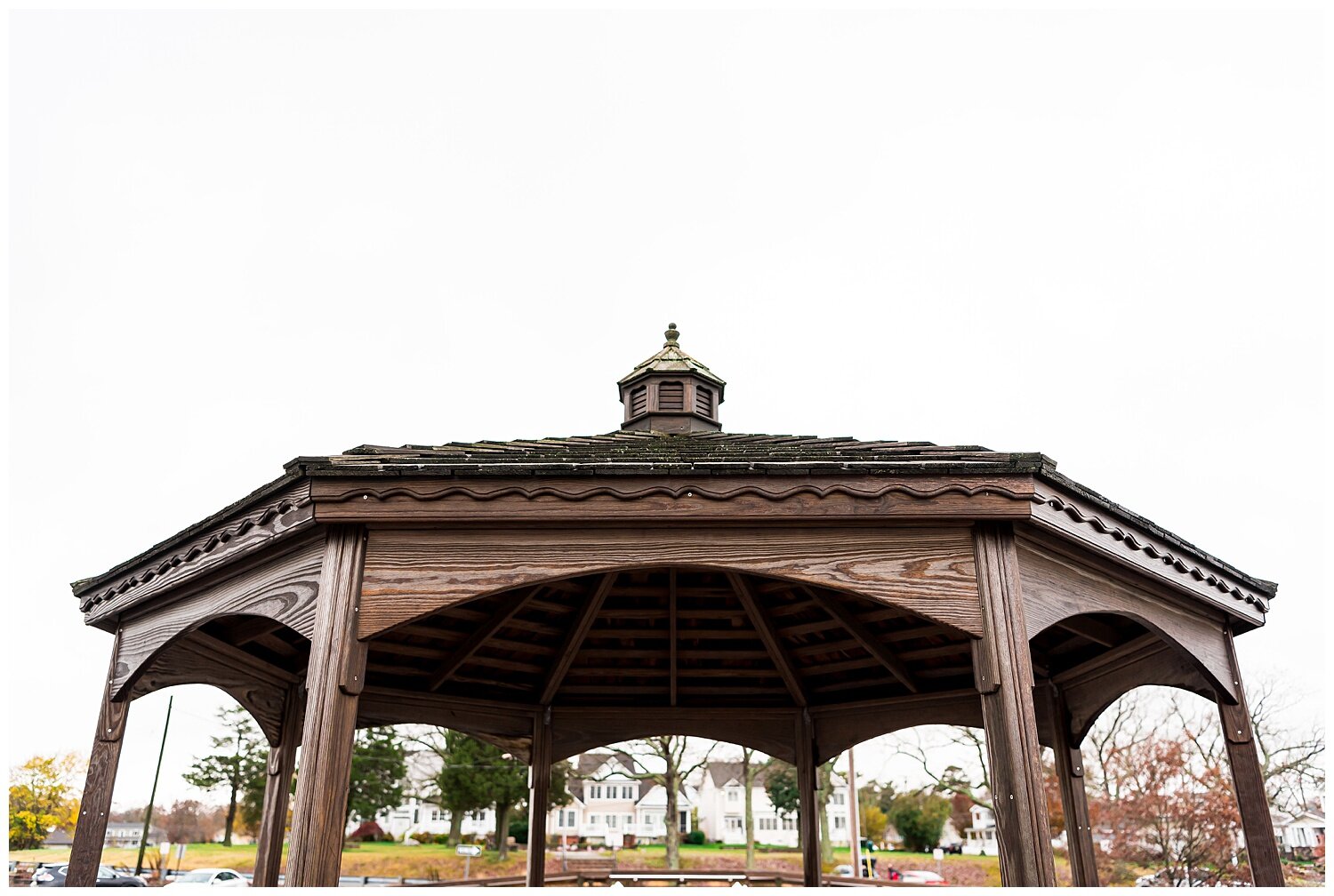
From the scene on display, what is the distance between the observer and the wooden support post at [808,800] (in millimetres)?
10562

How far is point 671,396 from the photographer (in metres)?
11.3

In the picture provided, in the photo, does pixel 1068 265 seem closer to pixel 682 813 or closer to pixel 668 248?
pixel 668 248

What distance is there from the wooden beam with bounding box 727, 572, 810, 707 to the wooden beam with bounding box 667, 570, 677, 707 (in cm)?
65

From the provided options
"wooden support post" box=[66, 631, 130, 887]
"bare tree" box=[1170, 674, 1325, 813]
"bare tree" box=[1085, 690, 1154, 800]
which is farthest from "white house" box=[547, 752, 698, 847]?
"wooden support post" box=[66, 631, 130, 887]

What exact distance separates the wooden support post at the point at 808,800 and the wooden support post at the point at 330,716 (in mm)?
6601

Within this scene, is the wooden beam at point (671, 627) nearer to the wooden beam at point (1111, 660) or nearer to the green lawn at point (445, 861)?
the wooden beam at point (1111, 660)

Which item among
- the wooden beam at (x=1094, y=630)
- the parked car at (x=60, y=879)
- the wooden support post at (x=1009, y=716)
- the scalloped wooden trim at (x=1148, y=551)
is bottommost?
the parked car at (x=60, y=879)

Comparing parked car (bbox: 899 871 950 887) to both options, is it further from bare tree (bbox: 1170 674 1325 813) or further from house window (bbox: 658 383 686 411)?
house window (bbox: 658 383 686 411)

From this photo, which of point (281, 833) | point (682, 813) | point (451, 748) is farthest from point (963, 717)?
point (682, 813)

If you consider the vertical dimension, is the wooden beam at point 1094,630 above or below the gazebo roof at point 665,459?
below

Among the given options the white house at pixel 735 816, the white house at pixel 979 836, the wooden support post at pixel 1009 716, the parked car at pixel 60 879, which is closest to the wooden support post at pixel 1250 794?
the wooden support post at pixel 1009 716

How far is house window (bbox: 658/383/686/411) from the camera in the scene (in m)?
11.3

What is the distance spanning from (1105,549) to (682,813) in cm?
4765

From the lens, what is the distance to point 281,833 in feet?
31.2
